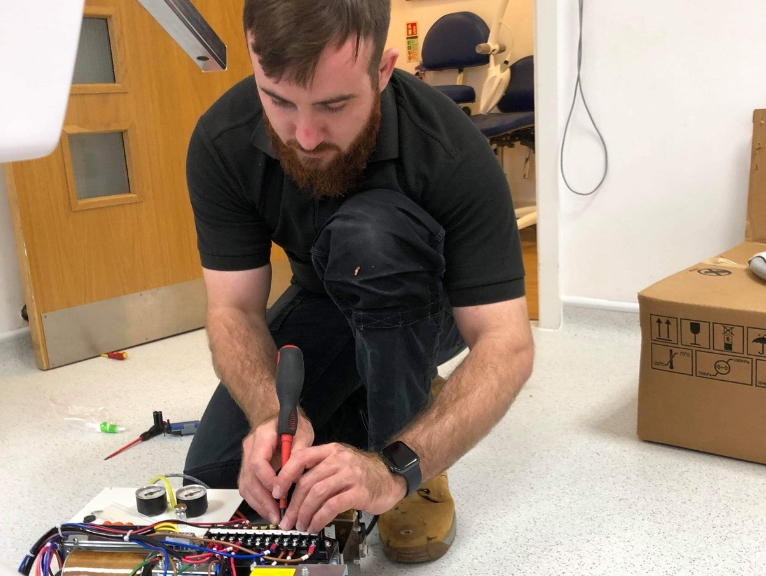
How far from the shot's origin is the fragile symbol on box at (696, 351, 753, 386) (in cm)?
125

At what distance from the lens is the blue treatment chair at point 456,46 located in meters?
3.56

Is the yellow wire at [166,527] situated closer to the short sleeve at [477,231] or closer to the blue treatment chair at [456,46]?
the short sleeve at [477,231]

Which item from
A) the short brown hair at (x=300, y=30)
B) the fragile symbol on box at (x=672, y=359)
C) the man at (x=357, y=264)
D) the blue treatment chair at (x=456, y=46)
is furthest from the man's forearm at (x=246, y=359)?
the blue treatment chair at (x=456, y=46)

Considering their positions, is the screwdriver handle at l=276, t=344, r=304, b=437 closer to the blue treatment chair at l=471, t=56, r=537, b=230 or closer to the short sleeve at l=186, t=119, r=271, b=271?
the short sleeve at l=186, t=119, r=271, b=271

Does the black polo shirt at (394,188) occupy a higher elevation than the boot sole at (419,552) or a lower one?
higher

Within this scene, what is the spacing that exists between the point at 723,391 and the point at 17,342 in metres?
1.70

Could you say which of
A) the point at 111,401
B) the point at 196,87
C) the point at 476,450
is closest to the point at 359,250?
the point at 476,450

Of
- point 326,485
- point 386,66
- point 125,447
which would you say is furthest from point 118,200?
point 326,485

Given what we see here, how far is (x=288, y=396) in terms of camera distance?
77cm

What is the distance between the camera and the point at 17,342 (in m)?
1.98

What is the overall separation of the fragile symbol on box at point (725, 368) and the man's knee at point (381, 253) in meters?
0.58

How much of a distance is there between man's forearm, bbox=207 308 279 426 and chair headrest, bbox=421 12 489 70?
9.22 ft

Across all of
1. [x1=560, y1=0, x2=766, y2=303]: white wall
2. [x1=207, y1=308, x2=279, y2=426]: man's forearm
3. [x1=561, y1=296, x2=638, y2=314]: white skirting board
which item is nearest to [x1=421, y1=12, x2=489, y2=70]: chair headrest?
[x1=560, y1=0, x2=766, y2=303]: white wall

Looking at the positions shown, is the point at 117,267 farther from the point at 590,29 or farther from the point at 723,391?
the point at 723,391
